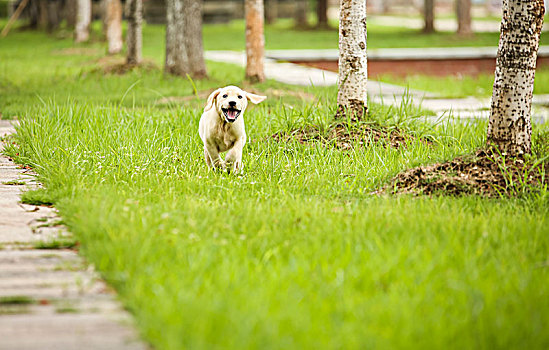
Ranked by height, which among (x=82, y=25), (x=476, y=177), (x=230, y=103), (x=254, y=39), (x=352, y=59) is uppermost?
(x=82, y=25)

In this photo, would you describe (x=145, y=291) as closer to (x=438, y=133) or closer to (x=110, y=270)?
(x=110, y=270)

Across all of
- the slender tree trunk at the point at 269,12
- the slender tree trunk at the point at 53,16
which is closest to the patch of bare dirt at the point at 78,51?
the slender tree trunk at the point at 53,16

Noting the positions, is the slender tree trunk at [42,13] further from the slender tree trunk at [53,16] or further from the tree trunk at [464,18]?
the tree trunk at [464,18]

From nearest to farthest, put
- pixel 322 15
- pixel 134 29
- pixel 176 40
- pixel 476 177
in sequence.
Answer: pixel 476 177 < pixel 176 40 < pixel 134 29 < pixel 322 15

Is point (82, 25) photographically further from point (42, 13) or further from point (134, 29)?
point (42, 13)

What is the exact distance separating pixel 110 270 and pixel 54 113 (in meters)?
3.81

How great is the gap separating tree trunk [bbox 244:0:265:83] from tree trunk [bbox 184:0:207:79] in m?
1.01

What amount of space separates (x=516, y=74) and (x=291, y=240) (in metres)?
2.17

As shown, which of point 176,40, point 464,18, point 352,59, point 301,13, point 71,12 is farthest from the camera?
point 301,13

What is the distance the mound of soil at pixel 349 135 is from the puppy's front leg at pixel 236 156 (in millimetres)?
978

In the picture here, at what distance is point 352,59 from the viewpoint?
6117 mm

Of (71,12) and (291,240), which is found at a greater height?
(71,12)

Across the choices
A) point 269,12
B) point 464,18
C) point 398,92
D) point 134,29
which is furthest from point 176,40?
point 269,12

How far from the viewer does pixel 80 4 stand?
18.6 m
